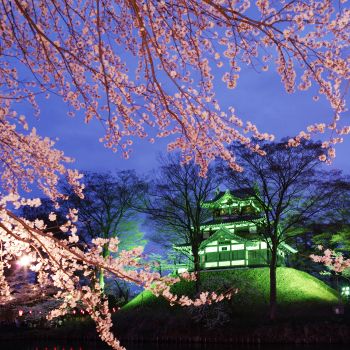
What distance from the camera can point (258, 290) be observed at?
1070 inches

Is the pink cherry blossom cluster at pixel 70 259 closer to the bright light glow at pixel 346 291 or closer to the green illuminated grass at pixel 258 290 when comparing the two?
the green illuminated grass at pixel 258 290

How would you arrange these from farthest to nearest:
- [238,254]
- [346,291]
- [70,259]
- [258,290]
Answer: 1. [238,254]
2. [346,291]
3. [258,290]
4. [70,259]

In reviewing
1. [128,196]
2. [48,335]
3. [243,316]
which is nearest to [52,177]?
[243,316]

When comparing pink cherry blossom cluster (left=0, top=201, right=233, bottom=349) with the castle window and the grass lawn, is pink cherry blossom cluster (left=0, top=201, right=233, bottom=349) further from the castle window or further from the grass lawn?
the castle window

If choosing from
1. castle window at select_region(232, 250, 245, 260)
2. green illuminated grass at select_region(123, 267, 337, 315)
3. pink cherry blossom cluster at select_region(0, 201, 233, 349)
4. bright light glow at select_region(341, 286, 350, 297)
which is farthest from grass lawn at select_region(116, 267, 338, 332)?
pink cherry blossom cluster at select_region(0, 201, 233, 349)

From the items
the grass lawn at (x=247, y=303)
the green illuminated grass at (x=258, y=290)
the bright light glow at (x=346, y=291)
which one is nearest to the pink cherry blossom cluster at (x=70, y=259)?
the grass lawn at (x=247, y=303)

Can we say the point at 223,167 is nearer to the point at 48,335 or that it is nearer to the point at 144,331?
the point at 144,331

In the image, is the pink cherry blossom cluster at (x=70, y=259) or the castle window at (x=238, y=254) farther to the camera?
the castle window at (x=238, y=254)

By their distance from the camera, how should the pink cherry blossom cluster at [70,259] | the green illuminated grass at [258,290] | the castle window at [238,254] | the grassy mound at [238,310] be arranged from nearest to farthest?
the pink cherry blossom cluster at [70,259] < the grassy mound at [238,310] < the green illuminated grass at [258,290] < the castle window at [238,254]

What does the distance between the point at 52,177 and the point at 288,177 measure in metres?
16.8

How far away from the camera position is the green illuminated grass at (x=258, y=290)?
25173 millimetres

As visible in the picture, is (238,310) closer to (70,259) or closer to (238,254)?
(238,254)

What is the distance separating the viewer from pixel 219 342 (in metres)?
21.1

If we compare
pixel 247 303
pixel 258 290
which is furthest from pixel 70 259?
pixel 258 290
